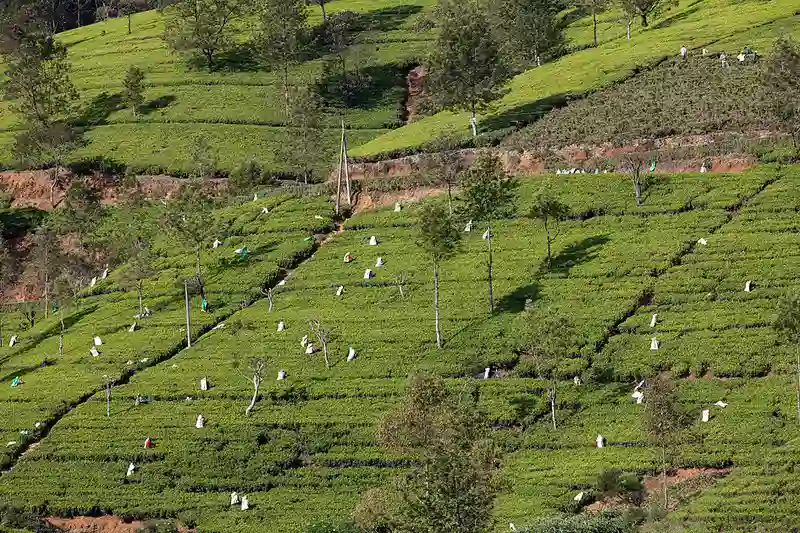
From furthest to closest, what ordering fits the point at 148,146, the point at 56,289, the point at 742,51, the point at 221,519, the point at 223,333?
the point at 148,146 → the point at 742,51 → the point at 56,289 → the point at 223,333 → the point at 221,519

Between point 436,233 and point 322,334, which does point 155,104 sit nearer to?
point 322,334

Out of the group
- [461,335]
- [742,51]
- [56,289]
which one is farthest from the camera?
[742,51]

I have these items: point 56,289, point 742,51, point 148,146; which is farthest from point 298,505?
point 148,146

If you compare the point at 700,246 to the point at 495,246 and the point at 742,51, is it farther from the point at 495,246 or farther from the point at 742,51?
the point at 742,51

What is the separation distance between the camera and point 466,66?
12631 cm

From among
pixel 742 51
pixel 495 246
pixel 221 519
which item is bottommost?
pixel 221 519

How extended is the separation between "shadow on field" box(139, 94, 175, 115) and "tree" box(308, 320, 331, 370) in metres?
65.0

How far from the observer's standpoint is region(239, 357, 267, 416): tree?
9019 cm

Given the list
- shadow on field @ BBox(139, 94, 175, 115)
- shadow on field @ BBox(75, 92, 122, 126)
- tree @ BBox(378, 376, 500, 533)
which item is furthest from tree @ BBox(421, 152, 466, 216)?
tree @ BBox(378, 376, 500, 533)

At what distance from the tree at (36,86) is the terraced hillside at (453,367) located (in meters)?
48.0

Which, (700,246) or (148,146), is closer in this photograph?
(700,246)

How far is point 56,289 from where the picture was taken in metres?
121

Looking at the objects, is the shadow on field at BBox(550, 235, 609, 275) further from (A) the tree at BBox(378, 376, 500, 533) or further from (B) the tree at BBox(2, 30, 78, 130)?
(B) the tree at BBox(2, 30, 78, 130)

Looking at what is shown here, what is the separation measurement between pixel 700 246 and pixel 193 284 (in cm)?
3571
